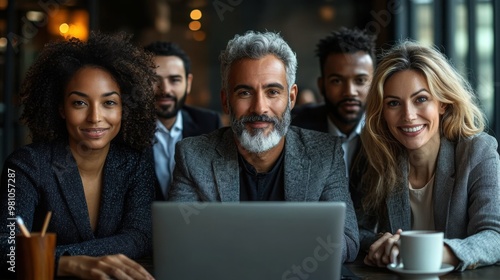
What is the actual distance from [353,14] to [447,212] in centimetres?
606

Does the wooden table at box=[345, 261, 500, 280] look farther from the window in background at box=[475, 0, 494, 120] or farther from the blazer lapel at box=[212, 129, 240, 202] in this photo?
the window in background at box=[475, 0, 494, 120]

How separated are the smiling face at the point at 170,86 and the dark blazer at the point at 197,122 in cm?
13

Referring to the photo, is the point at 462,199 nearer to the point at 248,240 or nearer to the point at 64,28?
the point at 248,240

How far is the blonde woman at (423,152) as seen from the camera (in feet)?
8.68

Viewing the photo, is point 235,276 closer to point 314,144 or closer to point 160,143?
point 314,144

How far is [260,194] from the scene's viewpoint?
9.28 feet

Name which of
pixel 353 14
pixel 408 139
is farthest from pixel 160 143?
pixel 353 14

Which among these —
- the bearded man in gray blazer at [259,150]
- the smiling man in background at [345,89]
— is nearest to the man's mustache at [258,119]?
the bearded man in gray blazer at [259,150]

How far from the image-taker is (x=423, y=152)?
2.82 m

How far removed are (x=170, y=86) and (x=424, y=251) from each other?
2649 millimetres

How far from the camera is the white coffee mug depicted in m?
2.01

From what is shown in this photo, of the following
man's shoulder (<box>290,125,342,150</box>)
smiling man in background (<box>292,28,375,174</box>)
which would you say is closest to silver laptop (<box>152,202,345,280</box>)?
man's shoulder (<box>290,125,342,150</box>)

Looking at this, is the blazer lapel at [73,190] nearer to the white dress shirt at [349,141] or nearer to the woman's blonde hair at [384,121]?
the woman's blonde hair at [384,121]

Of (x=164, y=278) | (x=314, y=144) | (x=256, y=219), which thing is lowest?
(x=164, y=278)
